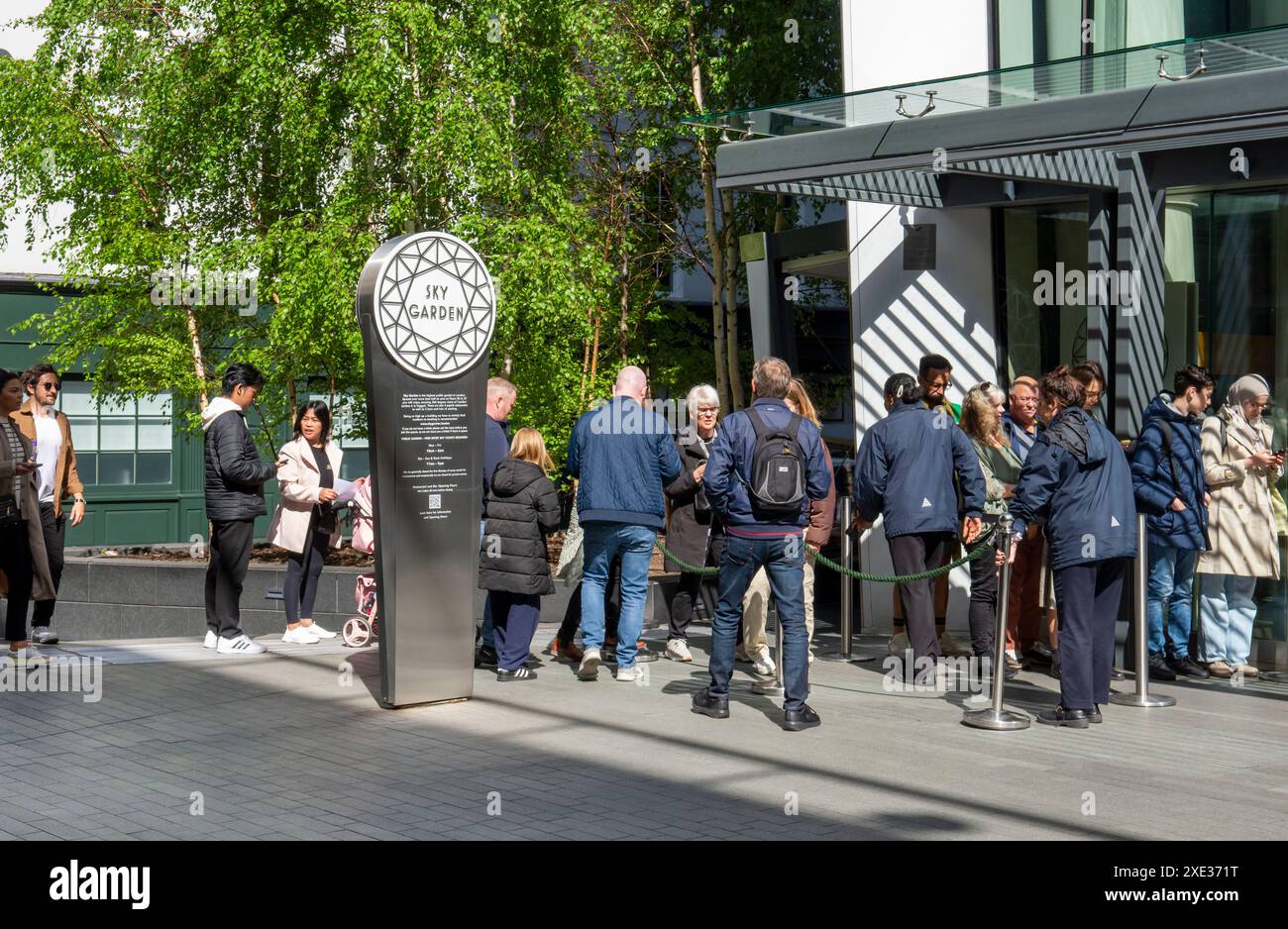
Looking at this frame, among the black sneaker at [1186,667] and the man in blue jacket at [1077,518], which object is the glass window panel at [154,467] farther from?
the man in blue jacket at [1077,518]

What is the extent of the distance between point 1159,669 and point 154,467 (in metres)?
17.6

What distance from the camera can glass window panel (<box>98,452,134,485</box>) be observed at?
23.2 metres

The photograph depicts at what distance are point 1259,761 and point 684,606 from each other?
4.32m

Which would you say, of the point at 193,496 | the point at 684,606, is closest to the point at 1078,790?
the point at 684,606

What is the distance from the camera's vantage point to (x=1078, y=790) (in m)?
6.68

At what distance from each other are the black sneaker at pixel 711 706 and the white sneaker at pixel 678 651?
1953 mm

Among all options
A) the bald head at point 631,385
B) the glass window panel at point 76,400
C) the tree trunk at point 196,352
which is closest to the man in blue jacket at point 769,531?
the bald head at point 631,385

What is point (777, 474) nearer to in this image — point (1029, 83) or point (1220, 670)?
point (1029, 83)

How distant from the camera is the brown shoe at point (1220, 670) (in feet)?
32.5

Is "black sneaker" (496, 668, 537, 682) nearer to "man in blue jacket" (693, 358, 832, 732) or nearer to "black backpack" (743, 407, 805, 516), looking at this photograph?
"man in blue jacket" (693, 358, 832, 732)

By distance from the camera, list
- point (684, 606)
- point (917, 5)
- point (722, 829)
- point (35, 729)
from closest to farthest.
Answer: point (722, 829), point (35, 729), point (684, 606), point (917, 5)

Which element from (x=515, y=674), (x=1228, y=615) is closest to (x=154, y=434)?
(x=515, y=674)
